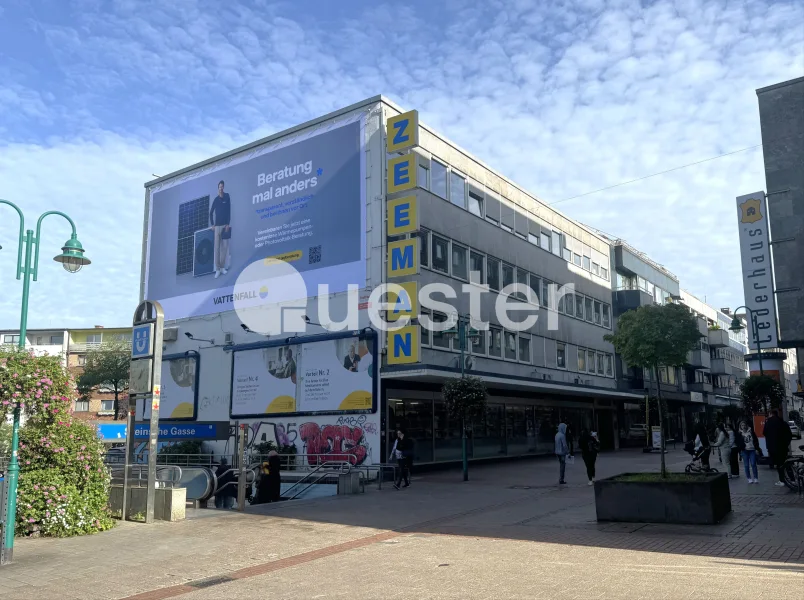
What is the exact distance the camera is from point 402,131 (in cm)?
2562

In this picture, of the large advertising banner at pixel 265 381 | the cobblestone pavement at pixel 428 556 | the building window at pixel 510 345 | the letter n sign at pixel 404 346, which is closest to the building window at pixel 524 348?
→ the building window at pixel 510 345

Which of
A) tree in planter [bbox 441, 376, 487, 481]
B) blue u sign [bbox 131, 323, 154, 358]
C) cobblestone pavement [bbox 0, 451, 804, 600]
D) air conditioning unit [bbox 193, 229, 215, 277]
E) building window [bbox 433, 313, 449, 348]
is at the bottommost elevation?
cobblestone pavement [bbox 0, 451, 804, 600]

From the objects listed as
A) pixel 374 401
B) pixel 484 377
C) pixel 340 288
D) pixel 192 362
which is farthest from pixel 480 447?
pixel 192 362

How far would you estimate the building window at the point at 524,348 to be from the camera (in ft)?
109

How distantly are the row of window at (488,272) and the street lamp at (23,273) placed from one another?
15.4 m

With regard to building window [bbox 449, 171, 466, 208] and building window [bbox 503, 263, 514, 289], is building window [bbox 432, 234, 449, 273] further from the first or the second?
building window [bbox 503, 263, 514, 289]

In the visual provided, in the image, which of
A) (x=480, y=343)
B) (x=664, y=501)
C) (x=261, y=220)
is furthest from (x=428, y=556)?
(x=261, y=220)

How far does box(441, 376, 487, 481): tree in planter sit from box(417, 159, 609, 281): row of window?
8.25m

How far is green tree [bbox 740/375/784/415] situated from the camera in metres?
24.3

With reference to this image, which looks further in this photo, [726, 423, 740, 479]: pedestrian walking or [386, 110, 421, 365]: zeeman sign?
[386, 110, 421, 365]: zeeman sign

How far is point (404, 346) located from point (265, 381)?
7.31m

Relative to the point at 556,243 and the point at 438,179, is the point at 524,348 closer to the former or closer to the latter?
the point at 556,243

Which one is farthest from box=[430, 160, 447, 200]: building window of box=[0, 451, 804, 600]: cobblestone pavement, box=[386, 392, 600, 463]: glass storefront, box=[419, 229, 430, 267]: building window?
box=[0, 451, 804, 600]: cobblestone pavement

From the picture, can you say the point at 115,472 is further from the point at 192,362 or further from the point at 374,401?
the point at 192,362
